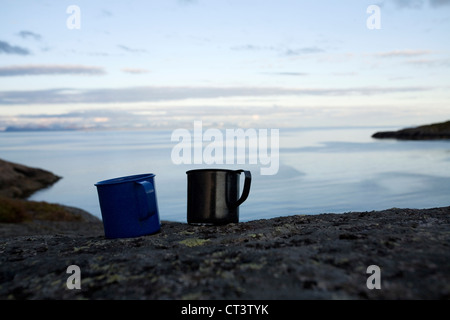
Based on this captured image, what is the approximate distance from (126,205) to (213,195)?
98 cm

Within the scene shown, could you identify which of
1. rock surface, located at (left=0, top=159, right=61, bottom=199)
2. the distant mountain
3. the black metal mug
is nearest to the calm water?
rock surface, located at (left=0, top=159, right=61, bottom=199)

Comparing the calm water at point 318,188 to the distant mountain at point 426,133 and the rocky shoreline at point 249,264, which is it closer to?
the rocky shoreline at point 249,264

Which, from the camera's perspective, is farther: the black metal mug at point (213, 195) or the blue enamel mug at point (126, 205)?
the black metal mug at point (213, 195)

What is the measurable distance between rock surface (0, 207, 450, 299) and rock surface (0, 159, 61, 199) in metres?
21.0

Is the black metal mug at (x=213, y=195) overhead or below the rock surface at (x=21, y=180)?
overhead

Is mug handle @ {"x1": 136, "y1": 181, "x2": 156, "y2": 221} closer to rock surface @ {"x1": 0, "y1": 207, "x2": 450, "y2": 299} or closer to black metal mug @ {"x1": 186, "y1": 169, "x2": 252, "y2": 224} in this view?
rock surface @ {"x1": 0, "y1": 207, "x2": 450, "y2": 299}

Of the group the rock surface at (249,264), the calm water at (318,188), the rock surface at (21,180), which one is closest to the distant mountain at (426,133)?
the calm water at (318,188)

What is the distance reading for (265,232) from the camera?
3994 mm

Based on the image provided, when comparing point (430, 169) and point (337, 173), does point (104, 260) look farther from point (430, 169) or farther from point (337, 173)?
point (430, 169)

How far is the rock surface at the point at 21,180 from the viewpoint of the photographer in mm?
23406

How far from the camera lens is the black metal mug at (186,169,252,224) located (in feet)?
15.5

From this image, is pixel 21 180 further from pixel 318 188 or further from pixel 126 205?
pixel 126 205

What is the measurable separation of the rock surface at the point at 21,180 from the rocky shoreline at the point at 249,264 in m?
21.0
